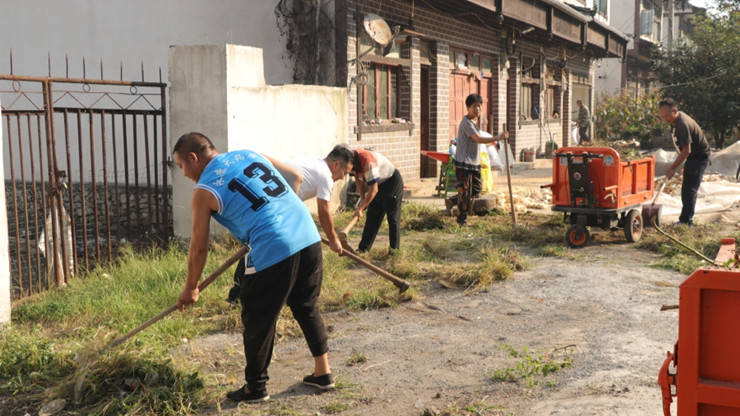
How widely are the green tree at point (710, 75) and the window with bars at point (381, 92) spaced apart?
628 inches

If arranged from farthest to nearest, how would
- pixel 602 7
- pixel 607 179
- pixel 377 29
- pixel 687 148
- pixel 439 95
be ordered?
pixel 602 7
pixel 439 95
pixel 377 29
pixel 687 148
pixel 607 179

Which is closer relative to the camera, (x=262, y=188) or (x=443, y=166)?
(x=262, y=188)

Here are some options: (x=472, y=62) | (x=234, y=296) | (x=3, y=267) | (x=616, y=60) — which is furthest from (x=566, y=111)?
(x=3, y=267)

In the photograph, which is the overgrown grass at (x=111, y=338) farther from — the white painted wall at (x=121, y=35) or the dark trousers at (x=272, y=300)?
the white painted wall at (x=121, y=35)

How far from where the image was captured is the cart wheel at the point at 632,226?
902 cm

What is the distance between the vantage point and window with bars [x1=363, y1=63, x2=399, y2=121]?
13117mm

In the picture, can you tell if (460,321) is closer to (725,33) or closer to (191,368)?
(191,368)

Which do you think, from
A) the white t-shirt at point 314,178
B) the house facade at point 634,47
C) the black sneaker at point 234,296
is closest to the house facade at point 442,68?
the white t-shirt at point 314,178

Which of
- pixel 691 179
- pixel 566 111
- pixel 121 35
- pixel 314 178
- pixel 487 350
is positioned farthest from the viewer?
pixel 566 111

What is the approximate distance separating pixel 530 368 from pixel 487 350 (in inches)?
19.3

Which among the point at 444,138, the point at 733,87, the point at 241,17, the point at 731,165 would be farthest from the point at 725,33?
the point at 241,17

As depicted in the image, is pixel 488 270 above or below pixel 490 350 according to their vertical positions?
above

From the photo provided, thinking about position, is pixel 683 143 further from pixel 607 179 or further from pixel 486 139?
pixel 486 139

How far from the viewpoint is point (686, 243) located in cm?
845
